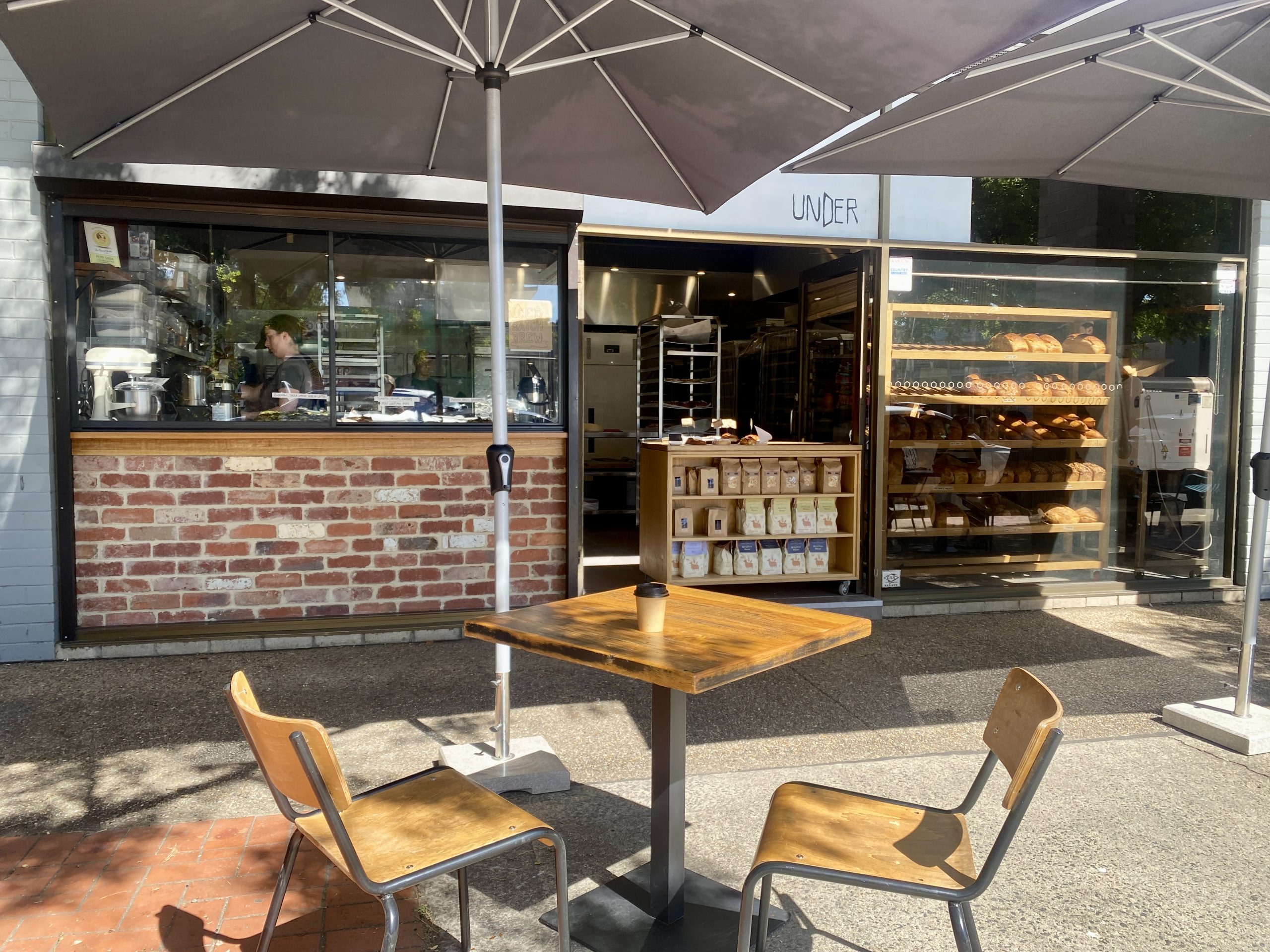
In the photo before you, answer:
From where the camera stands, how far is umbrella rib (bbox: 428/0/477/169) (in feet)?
11.8

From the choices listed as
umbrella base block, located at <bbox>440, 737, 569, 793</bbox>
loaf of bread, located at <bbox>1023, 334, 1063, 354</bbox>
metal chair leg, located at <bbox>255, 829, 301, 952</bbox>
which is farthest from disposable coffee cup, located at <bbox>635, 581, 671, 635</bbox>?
loaf of bread, located at <bbox>1023, 334, 1063, 354</bbox>

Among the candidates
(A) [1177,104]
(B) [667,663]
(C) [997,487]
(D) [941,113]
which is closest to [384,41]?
(D) [941,113]

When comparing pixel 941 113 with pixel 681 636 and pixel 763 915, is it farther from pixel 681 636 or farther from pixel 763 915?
pixel 763 915

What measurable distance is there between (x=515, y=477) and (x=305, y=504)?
132 cm

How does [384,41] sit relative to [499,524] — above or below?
above

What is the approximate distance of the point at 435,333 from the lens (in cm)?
602

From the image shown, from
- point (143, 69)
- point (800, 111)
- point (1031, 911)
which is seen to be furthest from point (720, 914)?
point (143, 69)

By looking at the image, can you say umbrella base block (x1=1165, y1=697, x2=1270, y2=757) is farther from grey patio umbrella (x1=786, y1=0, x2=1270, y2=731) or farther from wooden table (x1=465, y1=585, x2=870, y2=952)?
wooden table (x1=465, y1=585, x2=870, y2=952)

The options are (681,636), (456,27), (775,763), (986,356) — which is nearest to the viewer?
(681,636)

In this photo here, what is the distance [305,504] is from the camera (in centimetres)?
574

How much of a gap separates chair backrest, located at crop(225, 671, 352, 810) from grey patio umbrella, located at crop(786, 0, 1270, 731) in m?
3.33

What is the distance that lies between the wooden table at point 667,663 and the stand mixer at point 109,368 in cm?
381

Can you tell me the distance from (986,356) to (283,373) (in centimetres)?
501

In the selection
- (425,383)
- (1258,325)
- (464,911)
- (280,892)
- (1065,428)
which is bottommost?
(464,911)
